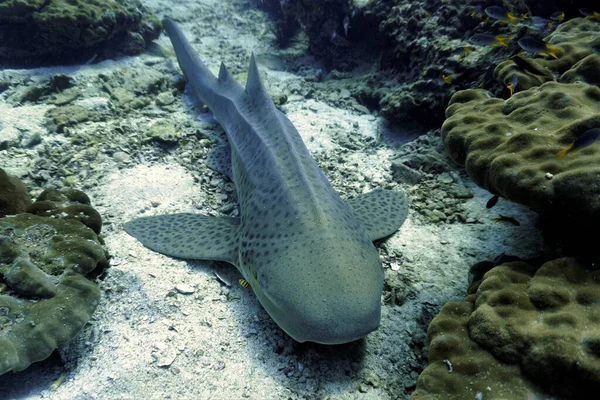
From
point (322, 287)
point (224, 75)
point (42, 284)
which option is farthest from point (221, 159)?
point (322, 287)

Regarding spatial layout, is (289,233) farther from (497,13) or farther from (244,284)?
(497,13)

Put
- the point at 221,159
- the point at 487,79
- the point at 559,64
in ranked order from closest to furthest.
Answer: the point at 559,64
the point at 487,79
the point at 221,159

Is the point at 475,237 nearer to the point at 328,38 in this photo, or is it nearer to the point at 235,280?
the point at 235,280

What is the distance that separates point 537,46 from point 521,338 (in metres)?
3.83

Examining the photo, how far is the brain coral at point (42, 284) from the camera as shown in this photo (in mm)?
2373

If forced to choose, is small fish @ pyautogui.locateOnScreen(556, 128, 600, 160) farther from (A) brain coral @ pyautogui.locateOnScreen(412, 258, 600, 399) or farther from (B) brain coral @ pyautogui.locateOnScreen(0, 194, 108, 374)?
(B) brain coral @ pyautogui.locateOnScreen(0, 194, 108, 374)

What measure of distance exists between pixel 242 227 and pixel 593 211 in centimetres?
299

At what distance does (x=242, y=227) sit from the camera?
3.73m

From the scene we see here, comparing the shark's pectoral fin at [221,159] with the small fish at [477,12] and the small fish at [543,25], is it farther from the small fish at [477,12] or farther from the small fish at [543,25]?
the small fish at [543,25]

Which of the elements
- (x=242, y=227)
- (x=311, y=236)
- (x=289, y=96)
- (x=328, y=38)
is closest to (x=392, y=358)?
(x=311, y=236)

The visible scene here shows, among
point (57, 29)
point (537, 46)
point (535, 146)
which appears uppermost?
point (537, 46)

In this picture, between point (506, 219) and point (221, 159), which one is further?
point (221, 159)

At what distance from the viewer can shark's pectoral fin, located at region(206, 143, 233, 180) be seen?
16.6ft

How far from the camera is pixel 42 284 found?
104 inches
